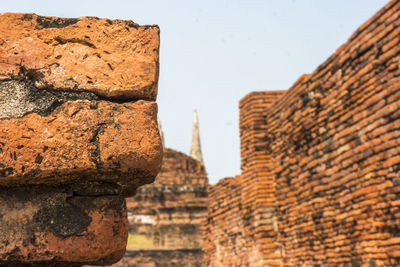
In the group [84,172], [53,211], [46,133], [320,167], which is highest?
[320,167]

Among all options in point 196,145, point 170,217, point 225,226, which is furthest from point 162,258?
point 196,145

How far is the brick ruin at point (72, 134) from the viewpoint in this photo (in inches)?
64.1

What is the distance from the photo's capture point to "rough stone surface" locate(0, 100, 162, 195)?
64.3 inches

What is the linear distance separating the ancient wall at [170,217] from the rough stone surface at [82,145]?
14.6 m

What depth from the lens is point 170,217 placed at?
16.7m

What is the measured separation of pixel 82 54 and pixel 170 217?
1524 centimetres

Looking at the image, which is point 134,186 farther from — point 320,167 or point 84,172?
point 320,167

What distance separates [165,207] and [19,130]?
1524 centimetres

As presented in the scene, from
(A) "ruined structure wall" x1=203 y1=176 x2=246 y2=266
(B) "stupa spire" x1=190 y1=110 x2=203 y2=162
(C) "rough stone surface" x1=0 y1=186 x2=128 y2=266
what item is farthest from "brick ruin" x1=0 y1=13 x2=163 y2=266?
(B) "stupa spire" x1=190 y1=110 x2=203 y2=162

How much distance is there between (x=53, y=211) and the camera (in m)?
1.65

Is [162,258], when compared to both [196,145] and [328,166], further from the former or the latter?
[196,145]

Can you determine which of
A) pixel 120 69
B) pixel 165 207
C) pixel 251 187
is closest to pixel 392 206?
pixel 251 187

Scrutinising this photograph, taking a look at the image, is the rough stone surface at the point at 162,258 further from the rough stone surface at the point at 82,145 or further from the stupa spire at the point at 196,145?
the stupa spire at the point at 196,145

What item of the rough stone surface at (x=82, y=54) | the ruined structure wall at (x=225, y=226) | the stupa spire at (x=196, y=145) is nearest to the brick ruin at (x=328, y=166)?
the ruined structure wall at (x=225, y=226)
